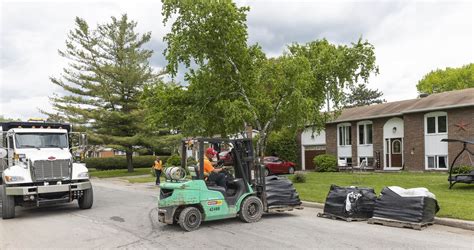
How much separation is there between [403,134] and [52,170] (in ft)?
79.3

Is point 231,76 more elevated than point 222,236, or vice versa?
point 231,76

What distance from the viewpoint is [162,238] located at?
8898 mm

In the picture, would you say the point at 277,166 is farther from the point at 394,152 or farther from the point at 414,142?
the point at 414,142

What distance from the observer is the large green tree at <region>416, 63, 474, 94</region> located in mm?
59091

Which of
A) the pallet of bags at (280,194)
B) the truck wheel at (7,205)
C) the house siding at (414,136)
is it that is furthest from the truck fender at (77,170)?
the house siding at (414,136)

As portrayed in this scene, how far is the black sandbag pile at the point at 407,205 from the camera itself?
31.4 ft

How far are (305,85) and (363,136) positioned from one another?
17.4m

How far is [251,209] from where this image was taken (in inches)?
421

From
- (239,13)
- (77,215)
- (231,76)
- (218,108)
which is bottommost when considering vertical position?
(77,215)

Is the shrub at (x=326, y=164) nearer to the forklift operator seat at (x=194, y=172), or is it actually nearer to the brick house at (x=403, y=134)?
the brick house at (x=403, y=134)

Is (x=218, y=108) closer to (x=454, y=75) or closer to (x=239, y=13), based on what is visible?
(x=239, y=13)

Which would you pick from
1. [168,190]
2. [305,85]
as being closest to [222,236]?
[168,190]

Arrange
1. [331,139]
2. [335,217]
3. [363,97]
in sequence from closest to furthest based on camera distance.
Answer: [335,217], [331,139], [363,97]

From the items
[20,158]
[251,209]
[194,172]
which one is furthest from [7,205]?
[251,209]
